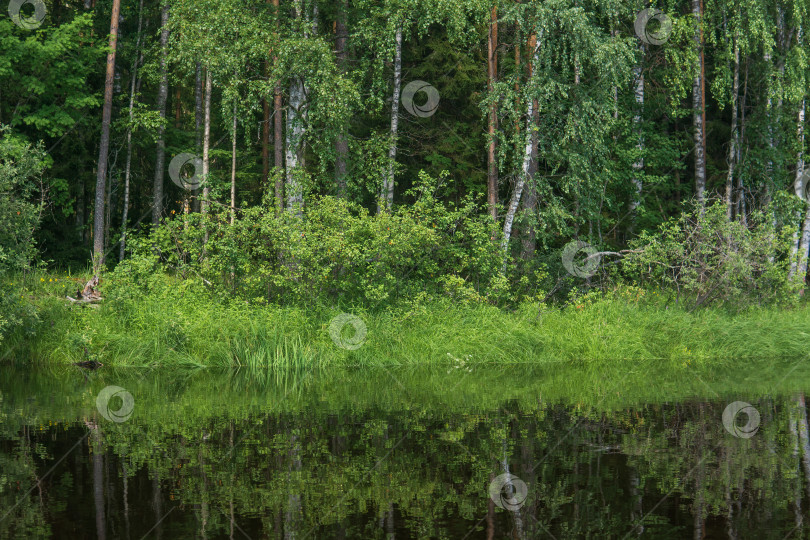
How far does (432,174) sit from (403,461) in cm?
1656

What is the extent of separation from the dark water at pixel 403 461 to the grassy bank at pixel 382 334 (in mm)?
2486

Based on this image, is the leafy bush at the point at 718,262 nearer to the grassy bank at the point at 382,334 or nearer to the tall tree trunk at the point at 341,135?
the grassy bank at the point at 382,334

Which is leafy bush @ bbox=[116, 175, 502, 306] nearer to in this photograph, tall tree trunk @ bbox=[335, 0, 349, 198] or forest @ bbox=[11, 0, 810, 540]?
forest @ bbox=[11, 0, 810, 540]

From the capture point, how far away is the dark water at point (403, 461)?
6.14 metres

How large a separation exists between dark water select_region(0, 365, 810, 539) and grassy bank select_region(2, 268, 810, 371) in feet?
8.15

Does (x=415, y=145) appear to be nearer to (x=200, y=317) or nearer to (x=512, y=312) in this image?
(x=512, y=312)

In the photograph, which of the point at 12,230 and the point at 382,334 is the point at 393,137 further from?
the point at 12,230

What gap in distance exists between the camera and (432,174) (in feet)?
78.2

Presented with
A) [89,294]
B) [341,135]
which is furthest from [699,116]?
[89,294]

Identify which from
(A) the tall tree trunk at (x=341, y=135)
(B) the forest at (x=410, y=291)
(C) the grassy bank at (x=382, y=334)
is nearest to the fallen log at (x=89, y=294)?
(B) the forest at (x=410, y=291)

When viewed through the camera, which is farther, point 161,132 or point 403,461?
point 161,132

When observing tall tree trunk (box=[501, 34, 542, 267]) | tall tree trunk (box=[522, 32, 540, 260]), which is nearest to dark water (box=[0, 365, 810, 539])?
tall tree trunk (box=[522, 32, 540, 260])

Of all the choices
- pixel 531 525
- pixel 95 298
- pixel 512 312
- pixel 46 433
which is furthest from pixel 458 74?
pixel 531 525

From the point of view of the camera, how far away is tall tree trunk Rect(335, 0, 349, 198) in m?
19.7
